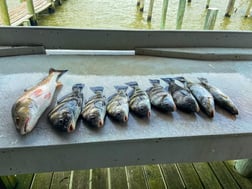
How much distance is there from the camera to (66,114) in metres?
1.08

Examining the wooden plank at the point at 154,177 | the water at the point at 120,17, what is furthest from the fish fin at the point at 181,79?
the water at the point at 120,17

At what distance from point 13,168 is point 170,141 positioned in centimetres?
76

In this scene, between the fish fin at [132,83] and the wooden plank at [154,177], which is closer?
the fish fin at [132,83]

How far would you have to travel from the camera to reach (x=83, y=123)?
1153mm

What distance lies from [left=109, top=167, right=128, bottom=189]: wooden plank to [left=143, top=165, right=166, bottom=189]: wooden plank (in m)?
0.19

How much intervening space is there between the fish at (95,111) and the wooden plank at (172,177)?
1.05 meters

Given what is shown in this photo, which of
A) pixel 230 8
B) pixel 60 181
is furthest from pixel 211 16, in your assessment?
pixel 230 8

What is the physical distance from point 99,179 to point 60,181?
0.32 meters

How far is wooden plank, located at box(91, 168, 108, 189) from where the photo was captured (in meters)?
1.80

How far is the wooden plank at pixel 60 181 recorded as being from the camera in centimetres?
179

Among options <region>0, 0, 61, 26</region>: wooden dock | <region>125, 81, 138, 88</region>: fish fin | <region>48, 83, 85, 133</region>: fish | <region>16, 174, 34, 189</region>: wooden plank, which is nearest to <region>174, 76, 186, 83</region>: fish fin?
<region>125, 81, 138, 88</region>: fish fin

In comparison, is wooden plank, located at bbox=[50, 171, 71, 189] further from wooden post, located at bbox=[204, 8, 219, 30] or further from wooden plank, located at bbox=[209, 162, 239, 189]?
wooden post, located at bbox=[204, 8, 219, 30]

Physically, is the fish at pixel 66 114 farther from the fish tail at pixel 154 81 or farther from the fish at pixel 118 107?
the fish tail at pixel 154 81

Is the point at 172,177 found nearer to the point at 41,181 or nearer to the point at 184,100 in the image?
the point at 184,100
